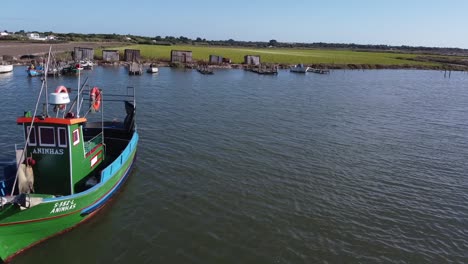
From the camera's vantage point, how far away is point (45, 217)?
1430cm

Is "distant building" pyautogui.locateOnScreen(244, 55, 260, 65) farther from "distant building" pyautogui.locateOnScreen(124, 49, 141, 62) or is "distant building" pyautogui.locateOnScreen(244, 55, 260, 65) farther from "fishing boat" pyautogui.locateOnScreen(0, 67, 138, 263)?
"fishing boat" pyautogui.locateOnScreen(0, 67, 138, 263)

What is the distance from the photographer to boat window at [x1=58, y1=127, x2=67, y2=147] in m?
15.2

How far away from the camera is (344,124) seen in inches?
1485

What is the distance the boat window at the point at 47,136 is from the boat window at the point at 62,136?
0.26 meters

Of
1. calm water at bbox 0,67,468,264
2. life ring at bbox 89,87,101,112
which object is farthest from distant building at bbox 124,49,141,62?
life ring at bbox 89,87,101,112

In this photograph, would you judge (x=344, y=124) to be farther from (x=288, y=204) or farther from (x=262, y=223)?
(x=262, y=223)

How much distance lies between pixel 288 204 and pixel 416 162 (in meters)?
12.4

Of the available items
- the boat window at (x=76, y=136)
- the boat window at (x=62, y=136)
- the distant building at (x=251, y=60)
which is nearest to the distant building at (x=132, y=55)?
the distant building at (x=251, y=60)

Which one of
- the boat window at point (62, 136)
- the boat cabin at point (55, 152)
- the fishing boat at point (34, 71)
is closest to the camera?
the boat cabin at point (55, 152)

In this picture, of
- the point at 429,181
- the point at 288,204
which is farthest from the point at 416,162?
the point at 288,204

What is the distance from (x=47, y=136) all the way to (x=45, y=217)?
10.5 feet

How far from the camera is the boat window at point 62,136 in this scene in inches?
598

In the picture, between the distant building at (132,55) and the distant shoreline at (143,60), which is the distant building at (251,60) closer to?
the distant shoreline at (143,60)

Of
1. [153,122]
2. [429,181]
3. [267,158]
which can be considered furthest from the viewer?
[153,122]
